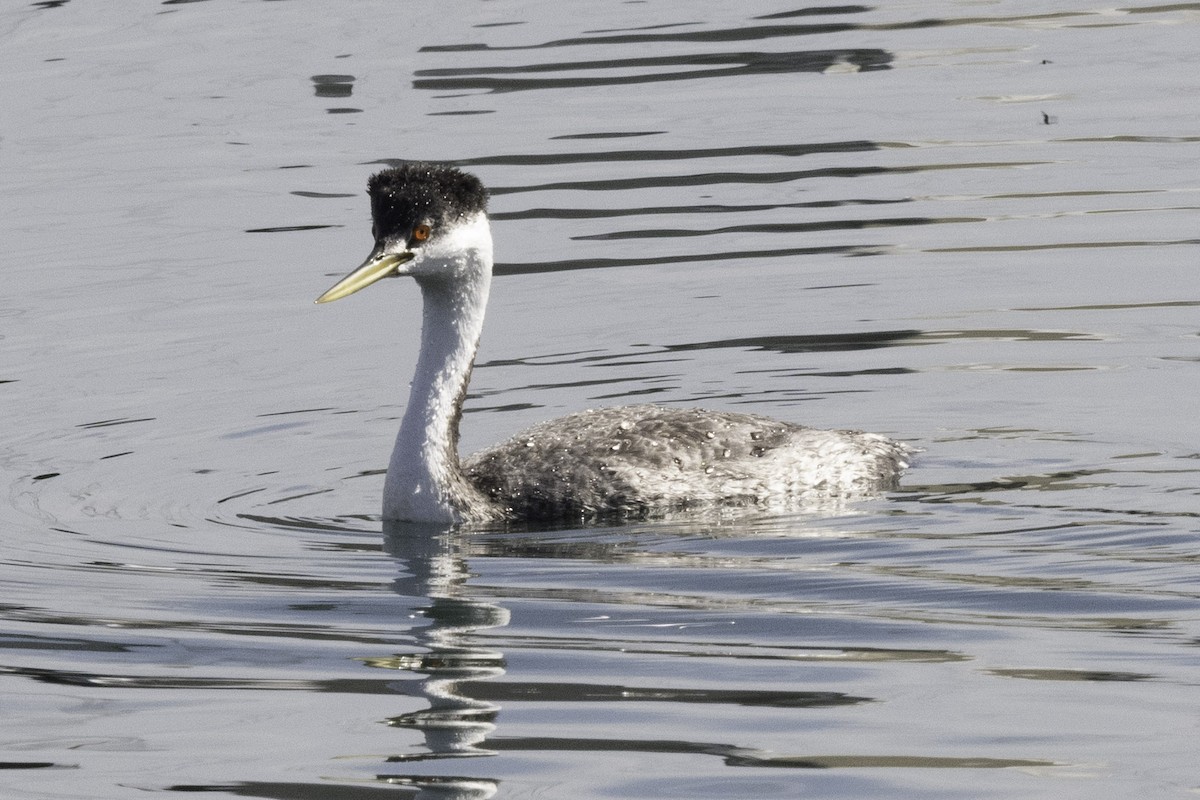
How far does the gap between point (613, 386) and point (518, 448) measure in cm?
249

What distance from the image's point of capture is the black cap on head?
1070cm

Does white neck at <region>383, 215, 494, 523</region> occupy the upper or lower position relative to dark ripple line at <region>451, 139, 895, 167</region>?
lower

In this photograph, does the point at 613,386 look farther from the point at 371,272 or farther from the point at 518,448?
the point at 371,272

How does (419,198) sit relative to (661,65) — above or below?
below

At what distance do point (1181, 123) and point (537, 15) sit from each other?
26.5 ft

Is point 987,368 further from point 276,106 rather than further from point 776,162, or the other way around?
point 276,106

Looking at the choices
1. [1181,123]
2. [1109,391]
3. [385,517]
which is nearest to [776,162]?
[1181,123]

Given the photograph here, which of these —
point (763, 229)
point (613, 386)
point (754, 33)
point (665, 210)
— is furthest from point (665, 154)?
point (613, 386)

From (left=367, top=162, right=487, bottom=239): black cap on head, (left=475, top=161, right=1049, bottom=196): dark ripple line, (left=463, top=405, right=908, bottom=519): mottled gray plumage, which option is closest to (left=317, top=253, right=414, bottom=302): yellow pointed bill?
(left=367, top=162, right=487, bottom=239): black cap on head

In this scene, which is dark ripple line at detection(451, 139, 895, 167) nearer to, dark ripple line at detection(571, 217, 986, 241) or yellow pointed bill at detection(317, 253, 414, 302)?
dark ripple line at detection(571, 217, 986, 241)

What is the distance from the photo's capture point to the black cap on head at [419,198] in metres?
10.7

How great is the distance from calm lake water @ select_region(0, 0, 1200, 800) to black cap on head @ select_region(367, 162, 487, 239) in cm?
163

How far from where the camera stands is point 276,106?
21.3 m

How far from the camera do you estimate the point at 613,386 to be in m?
13.9
